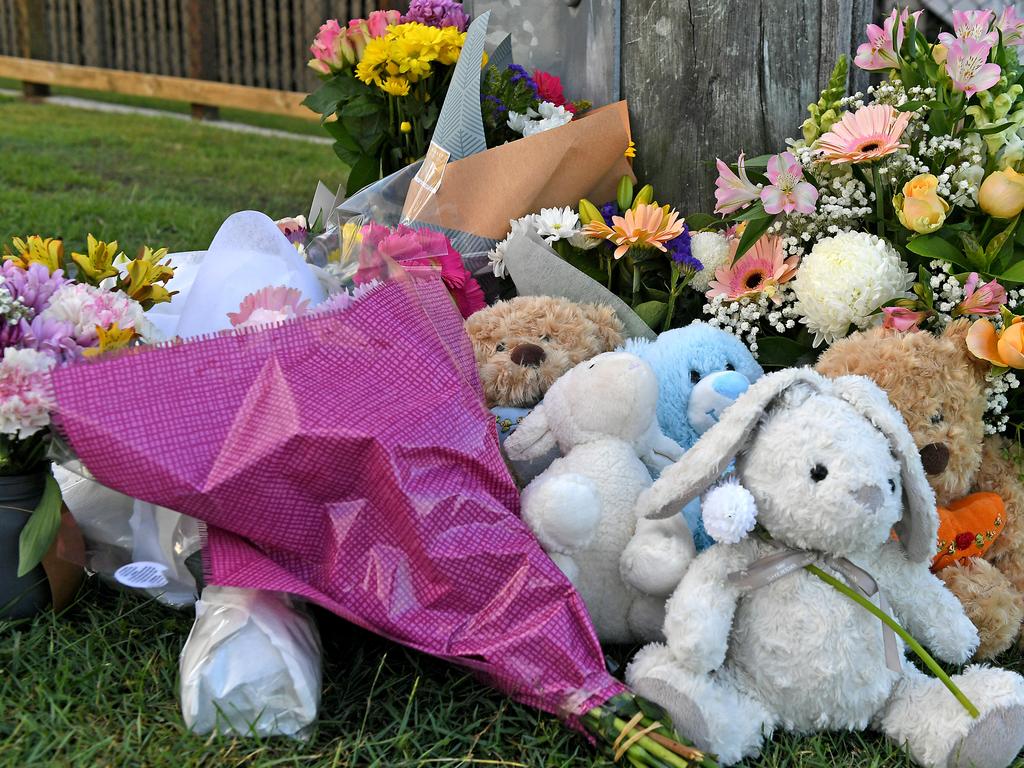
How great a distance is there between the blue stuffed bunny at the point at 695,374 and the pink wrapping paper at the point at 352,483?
1.71ft

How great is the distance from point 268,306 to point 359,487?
1.42 ft

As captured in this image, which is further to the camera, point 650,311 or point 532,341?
point 650,311

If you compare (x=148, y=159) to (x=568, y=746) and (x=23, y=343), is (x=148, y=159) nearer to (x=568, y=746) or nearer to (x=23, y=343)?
(x=23, y=343)

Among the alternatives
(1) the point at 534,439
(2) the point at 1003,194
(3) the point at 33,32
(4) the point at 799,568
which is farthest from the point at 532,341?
(3) the point at 33,32

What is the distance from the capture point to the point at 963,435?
1.93 metres

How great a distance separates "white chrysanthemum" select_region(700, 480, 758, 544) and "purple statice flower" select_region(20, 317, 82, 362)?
1156 mm

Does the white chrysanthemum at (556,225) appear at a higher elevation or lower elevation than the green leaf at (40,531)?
higher

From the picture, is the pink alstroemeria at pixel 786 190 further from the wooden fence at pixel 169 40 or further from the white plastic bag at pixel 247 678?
the wooden fence at pixel 169 40

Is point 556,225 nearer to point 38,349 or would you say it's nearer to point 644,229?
point 644,229

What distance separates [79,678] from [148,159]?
6.71m

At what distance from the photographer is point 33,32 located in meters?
11.8

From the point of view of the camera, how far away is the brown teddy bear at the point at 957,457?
6.27 feet

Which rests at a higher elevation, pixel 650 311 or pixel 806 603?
pixel 650 311

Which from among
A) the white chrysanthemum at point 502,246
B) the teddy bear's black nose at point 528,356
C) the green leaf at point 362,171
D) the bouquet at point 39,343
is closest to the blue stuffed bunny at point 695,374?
the teddy bear's black nose at point 528,356
